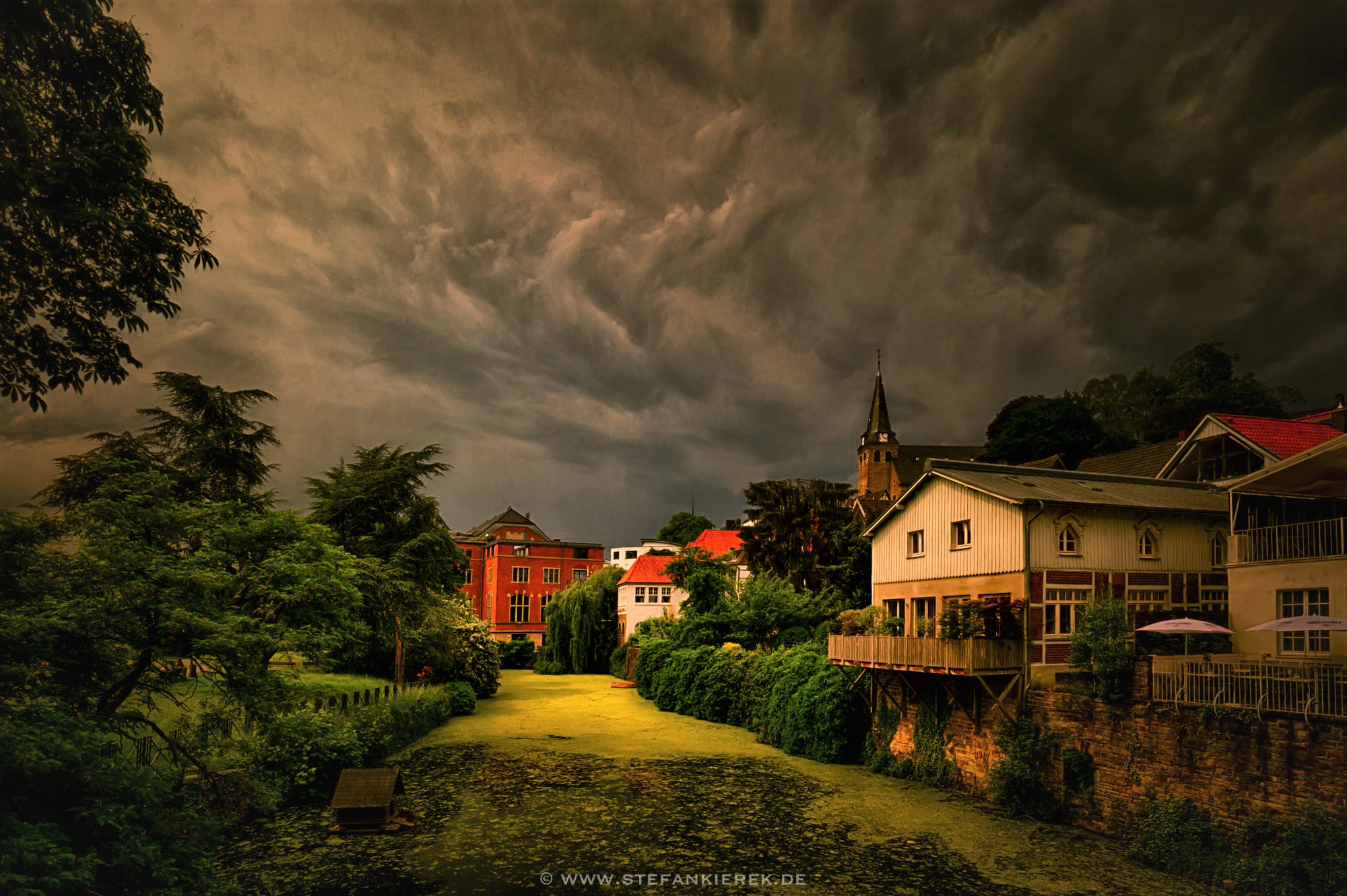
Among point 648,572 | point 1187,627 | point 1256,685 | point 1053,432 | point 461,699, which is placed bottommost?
point 461,699

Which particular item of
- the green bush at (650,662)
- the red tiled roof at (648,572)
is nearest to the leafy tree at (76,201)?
the green bush at (650,662)

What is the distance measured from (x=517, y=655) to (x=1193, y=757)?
Result: 192ft

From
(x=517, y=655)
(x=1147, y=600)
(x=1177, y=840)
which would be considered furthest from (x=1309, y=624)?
(x=517, y=655)

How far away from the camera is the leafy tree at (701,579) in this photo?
45.6 metres

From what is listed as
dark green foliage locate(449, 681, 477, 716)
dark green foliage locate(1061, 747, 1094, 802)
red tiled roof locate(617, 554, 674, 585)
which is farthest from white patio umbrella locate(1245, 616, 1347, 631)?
red tiled roof locate(617, 554, 674, 585)

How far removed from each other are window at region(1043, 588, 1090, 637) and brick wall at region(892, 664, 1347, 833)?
231 centimetres

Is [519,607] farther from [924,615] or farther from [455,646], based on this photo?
[924,615]

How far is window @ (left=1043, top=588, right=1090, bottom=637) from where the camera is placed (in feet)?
74.9

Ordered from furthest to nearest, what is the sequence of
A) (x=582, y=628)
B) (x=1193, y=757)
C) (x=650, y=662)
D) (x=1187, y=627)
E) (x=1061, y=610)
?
(x=582, y=628) → (x=650, y=662) → (x=1061, y=610) → (x=1187, y=627) → (x=1193, y=757)

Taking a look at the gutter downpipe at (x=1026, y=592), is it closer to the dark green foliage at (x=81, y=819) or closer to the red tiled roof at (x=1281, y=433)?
the red tiled roof at (x=1281, y=433)

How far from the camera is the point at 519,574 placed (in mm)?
75188

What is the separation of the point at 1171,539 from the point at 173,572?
27.0 metres

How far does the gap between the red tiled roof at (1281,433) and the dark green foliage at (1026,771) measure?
41.1 feet

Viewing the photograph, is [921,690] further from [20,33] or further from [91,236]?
[20,33]
